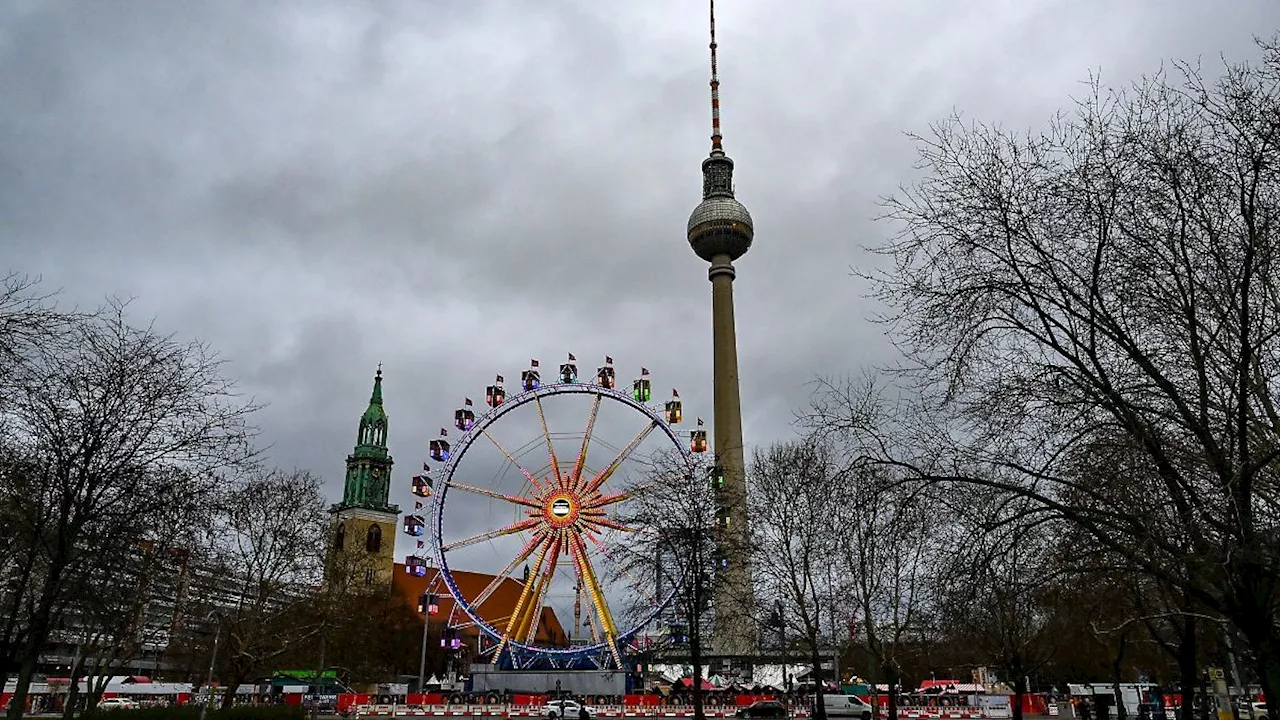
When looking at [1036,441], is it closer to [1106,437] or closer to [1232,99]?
[1106,437]

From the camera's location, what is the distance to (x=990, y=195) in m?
9.44

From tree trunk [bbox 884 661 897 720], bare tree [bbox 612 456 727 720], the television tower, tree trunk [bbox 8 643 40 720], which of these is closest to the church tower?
the television tower

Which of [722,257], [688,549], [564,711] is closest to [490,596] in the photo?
[722,257]

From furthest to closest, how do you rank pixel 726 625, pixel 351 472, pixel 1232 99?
pixel 351 472 < pixel 726 625 < pixel 1232 99

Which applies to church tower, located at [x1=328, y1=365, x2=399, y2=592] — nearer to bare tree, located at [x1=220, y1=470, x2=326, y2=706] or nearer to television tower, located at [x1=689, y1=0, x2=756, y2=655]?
television tower, located at [x1=689, y1=0, x2=756, y2=655]

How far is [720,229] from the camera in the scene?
81.2m

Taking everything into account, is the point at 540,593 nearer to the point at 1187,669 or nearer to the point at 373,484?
the point at 1187,669

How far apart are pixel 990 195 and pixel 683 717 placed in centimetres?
3152

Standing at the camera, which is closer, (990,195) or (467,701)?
(990,195)

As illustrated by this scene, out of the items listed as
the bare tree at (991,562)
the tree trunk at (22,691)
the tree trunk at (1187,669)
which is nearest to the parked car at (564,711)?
the tree trunk at (1187,669)

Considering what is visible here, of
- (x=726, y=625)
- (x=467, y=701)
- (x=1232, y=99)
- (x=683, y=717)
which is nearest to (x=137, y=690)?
(x=467, y=701)

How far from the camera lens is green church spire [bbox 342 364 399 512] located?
87.9 meters

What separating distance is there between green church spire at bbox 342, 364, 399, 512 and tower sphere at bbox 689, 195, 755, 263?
35983 millimetres

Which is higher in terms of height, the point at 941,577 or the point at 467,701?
the point at 941,577
